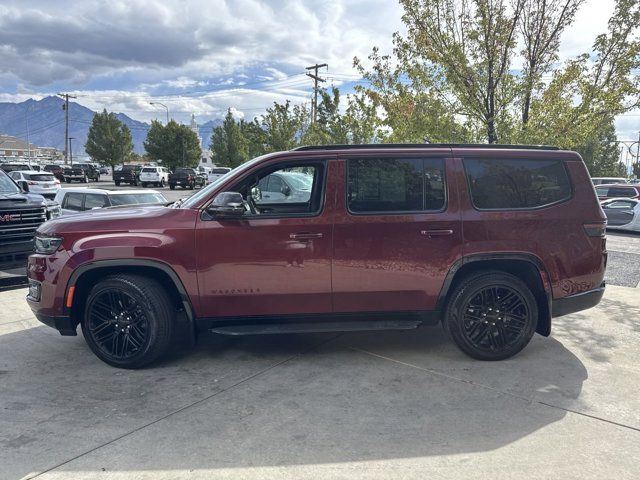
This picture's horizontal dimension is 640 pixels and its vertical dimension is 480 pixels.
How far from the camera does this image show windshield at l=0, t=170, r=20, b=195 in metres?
8.34

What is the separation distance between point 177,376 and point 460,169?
3075 millimetres

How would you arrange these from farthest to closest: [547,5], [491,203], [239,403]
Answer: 1. [547,5]
2. [491,203]
3. [239,403]

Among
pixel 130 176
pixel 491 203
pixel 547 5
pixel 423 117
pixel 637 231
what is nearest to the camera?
pixel 491 203

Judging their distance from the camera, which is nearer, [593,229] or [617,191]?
[593,229]

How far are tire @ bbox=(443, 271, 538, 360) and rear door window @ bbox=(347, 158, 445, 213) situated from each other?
808 millimetres

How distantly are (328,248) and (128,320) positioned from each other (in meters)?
1.85

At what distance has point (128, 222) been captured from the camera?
13.5 feet

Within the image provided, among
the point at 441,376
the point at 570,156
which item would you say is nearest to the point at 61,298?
the point at 441,376

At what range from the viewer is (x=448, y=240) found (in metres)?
4.21

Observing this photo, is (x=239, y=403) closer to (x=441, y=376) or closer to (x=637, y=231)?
(x=441, y=376)

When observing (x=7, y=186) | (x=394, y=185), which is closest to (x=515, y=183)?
(x=394, y=185)

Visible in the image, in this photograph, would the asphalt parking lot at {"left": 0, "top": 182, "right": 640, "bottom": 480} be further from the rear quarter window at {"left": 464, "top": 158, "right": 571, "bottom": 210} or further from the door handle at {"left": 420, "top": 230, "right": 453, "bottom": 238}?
the rear quarter window at {"left": 464, "top": 158, "right": 571, "bottom": 210}

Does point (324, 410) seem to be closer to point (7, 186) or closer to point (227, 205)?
point (227, 205)

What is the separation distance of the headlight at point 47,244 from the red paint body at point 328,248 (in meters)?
0.07
